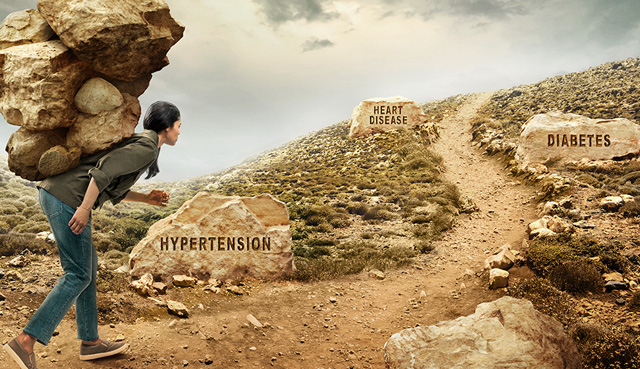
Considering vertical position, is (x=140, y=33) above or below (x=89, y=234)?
above

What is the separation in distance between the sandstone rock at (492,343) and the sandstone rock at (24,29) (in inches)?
178

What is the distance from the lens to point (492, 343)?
3.39 metres

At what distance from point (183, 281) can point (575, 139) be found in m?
14.3

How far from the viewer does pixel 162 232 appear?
645 centimetres

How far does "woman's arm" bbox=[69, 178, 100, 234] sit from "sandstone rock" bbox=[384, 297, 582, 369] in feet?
10.1

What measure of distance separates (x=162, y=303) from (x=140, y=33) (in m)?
3.77

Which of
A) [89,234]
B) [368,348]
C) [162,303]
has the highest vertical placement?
[89,234]

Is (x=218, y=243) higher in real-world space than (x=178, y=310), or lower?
higher

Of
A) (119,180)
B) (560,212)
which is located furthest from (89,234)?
(560,212)

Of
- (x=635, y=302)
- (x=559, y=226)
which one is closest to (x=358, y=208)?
(x=559, y=226)

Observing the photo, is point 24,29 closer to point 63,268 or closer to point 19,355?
point 63,268

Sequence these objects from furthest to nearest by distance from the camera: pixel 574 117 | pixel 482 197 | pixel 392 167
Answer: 1. pixel 392 167
2. pixel 574 117
3. pixel 482 197

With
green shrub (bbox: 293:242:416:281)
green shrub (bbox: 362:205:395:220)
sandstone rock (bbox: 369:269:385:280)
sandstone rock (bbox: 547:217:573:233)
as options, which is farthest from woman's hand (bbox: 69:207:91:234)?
green shrub (bbox: 362:205:395:220)

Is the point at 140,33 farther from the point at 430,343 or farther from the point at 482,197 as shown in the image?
the point at 482,197
